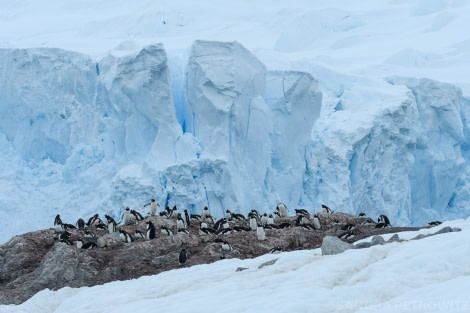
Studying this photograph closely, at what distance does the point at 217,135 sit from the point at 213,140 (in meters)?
0.22

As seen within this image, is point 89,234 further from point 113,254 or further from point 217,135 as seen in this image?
point 217,135

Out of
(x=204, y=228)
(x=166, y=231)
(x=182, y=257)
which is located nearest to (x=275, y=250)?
(x=182, y=257)

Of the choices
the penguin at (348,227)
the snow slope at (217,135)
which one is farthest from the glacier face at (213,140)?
the penguin at (348,227)

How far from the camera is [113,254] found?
14.6m

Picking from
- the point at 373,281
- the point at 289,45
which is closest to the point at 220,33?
the point at 289,45

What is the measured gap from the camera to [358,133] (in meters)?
26.2

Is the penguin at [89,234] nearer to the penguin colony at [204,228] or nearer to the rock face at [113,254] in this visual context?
the penguin colony at [204,228]

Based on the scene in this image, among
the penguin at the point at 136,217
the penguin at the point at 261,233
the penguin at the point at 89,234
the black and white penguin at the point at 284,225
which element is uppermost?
the penguin at the point at 261,233

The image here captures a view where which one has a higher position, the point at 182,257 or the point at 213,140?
the point at 182,257

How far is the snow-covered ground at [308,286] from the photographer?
28.4ft

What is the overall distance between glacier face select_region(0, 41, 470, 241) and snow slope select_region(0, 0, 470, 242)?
0.15 ft

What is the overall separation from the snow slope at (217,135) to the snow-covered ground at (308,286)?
12.0 meters

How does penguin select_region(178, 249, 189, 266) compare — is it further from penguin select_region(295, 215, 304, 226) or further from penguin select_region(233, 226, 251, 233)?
penguin select_region(295, 215, 304, 226)

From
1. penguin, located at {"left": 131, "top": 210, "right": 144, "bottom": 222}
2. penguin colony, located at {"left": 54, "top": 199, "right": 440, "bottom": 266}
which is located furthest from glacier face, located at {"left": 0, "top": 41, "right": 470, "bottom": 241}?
penguin colony, located at {"left": 54, "top": 199, "right": 440, "bottom": 266}
